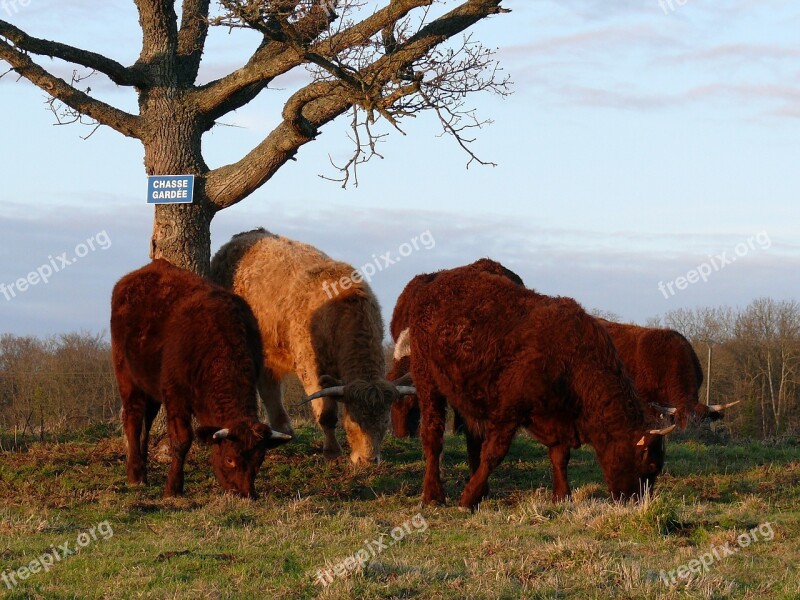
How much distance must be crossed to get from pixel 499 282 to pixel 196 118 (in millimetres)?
5370

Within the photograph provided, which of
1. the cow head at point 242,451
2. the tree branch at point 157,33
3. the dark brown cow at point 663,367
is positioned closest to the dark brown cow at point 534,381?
the cow head at point 242,451

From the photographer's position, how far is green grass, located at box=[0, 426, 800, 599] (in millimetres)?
6246

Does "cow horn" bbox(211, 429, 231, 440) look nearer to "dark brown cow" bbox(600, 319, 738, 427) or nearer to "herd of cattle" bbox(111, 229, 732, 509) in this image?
"herd of cattle" bbox(111, 229, 732, 509)

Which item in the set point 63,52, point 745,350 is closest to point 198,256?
point 63,52

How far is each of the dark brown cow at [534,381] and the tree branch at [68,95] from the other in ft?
18.6

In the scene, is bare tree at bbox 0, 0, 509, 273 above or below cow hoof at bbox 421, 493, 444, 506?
above

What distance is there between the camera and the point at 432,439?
10469mm

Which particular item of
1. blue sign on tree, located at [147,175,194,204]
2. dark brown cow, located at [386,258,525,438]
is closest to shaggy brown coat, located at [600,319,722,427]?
dark brown cow, located at [386,258,525,438]

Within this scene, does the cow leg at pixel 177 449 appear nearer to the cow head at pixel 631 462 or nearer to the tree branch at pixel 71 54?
the cow head at pixel 631 462

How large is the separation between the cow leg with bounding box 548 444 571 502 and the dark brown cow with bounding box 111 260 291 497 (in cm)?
268

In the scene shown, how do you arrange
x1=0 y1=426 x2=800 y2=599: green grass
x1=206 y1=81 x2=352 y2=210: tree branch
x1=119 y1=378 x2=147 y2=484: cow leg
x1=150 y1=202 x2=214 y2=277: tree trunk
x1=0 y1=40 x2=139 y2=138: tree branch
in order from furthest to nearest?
x1=150 y1=202 x2=214 y2=277: tree trunk
x1=0 y1=40 x2=139 y2=138: tree branch
x1=206 y1=81 x2=352 y2=210: tree branch
x1=119 y1=378 x2=147 y2=484: cow leg
x1=0 y1=426 x2=800 y2=599: green grass

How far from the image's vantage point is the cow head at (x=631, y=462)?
31.2 ft

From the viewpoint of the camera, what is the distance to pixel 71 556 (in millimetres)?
7359

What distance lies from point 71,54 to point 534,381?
747cm
